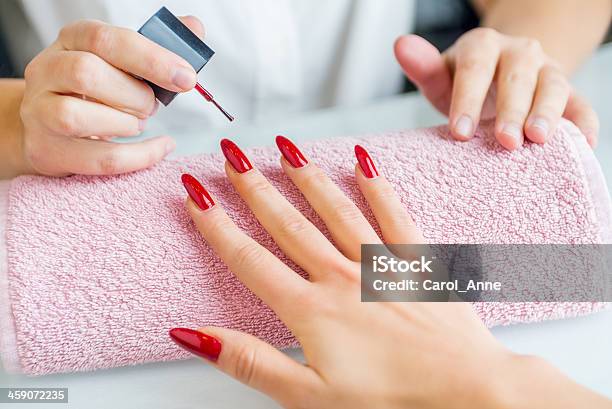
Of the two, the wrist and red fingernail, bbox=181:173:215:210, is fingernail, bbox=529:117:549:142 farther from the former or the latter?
the wrist

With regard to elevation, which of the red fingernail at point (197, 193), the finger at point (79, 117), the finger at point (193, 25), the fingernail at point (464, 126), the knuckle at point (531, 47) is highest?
the knuckle at point (531, 47)

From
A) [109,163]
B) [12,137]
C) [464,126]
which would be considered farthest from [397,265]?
[12,137]

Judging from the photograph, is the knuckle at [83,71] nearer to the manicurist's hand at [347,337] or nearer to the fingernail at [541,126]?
the manicurist's hand at [347,337]

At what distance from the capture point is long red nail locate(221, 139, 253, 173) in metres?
0.55

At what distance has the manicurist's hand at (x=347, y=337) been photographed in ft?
1.47

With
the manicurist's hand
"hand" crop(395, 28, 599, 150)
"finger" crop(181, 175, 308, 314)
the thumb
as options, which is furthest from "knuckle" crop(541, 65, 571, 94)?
"finger" crop(181, 175, 308, 314)

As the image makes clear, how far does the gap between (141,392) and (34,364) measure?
0.29ft

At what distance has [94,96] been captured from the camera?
52cm

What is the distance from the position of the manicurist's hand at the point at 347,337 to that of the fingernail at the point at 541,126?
150 millimetres

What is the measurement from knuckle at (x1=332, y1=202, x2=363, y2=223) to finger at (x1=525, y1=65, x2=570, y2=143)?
18cm

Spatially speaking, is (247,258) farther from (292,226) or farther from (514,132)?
(514,132)

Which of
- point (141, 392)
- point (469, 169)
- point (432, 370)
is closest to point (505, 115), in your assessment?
point (469, 169)

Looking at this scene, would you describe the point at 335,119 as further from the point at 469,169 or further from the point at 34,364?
the point at 34,364

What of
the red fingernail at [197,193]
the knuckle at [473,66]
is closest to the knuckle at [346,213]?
the red fingernail at [197,193]
